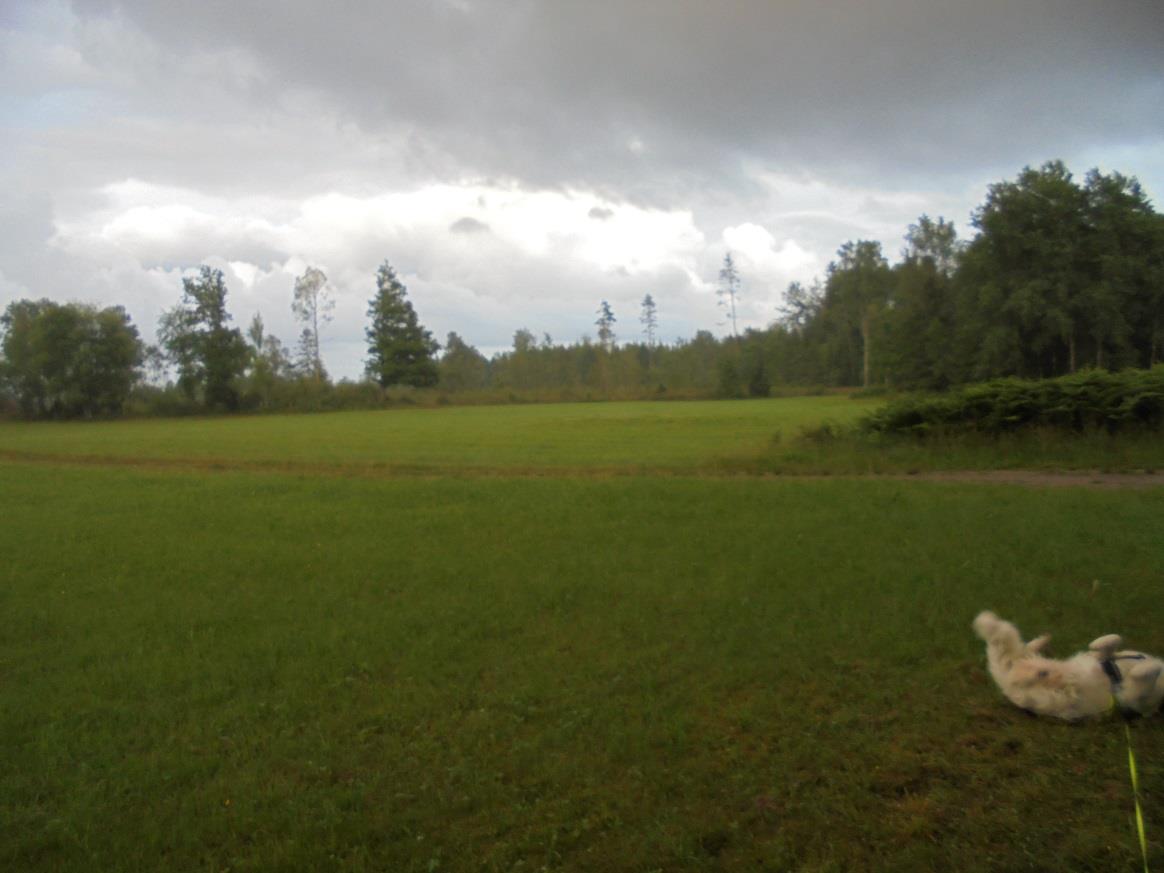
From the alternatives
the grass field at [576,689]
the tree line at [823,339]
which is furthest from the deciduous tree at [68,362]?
the grass field at [576,689]

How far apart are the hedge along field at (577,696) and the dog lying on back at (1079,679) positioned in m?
0.12

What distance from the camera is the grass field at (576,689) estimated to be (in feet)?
13.9

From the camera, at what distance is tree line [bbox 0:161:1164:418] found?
92.4 feet

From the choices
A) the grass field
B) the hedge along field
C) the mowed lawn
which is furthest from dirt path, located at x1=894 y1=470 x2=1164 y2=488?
the mowed lawn

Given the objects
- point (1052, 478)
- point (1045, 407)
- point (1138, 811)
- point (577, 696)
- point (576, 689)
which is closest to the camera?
point (1138, 811)

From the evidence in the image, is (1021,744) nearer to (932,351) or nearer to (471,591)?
(471,591)

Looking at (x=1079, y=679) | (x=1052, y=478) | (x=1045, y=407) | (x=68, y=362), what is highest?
(x=68, y=362)

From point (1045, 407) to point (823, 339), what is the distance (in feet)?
298

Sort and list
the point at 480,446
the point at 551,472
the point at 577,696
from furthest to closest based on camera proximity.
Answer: the point at 480,446 → the point at 551,472 → the point at 577,696

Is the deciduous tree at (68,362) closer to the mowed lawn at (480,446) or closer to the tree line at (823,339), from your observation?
the tree line at (823,339)

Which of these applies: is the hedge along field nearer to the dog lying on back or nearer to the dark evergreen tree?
the dog lying on back

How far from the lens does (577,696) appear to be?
6.09 meters

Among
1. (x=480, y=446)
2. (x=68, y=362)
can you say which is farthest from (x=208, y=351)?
(x=480, y=446)

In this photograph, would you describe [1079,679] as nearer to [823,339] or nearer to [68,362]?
[68,362]
